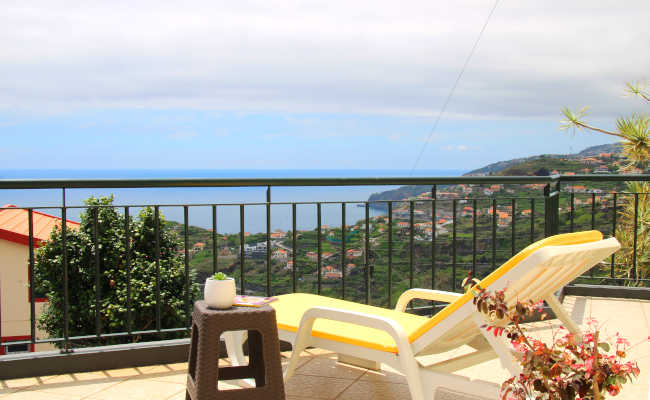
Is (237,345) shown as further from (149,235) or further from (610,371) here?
(149,235)

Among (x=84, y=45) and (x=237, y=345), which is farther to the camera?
(x=84, y=45)

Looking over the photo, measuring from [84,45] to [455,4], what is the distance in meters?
29.0

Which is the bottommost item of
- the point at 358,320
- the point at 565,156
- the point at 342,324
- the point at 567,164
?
the point at 342,324

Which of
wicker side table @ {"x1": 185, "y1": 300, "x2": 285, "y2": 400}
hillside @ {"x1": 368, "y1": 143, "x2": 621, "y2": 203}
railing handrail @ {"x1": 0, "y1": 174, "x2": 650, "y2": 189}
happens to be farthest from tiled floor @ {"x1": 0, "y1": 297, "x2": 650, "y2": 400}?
hillside @ {"x1": 368, "y1": 143, "x2": 621, "y2": 203}

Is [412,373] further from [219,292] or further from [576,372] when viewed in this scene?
[576,372]

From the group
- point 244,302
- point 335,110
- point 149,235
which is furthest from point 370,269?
point 335,110

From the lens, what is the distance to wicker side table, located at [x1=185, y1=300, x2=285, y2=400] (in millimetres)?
2057

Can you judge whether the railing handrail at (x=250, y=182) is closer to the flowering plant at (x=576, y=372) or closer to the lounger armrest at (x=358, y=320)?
the lounger armrest at (x=358, y=320)

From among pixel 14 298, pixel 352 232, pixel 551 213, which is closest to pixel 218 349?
pixel 352 232

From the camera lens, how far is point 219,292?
7.01 ft

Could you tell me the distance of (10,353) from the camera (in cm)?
306

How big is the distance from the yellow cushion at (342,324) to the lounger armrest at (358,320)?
0.24ft

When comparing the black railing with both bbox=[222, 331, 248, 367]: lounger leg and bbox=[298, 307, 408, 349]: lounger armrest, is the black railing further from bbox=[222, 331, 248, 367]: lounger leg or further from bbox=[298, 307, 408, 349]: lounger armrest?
bbox=[298, 307, 408, 349]: lounger armrest

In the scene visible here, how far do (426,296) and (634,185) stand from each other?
20.9 ft
